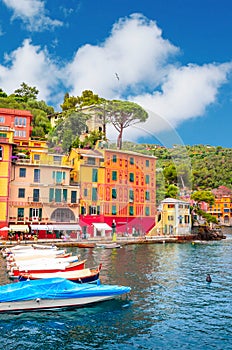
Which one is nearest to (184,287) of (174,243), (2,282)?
(2,282)

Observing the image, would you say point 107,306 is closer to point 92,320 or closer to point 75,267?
point 92,320

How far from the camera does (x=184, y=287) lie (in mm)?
23094

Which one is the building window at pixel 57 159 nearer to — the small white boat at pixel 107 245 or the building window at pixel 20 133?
the building window at pixel 20 133

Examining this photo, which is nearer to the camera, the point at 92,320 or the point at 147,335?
the point at 147,335

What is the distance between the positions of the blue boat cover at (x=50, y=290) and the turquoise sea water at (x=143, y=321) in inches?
28.6

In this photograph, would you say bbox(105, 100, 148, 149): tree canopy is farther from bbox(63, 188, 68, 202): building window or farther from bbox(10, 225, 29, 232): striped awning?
bbox(10, 225, 29, 232): striped awning

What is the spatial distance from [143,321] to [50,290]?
4772 mm

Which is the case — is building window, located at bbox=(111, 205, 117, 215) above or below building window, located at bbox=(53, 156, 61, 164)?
below

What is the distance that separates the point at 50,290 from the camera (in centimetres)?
1784

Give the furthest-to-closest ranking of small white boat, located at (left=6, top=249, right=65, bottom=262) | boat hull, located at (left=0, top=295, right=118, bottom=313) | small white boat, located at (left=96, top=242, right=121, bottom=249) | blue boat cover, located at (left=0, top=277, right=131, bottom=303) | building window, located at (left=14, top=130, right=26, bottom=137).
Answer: building window, located at (left=14, top=130, right=26, bottom=137), small white boat, located at (left=96, top=242, right=121, bottom=249), small white boat, located at (left=6, top=249, right=65, bottom=262), blue boat cover, located at (left=0, top=277, right=131, bottom=303), boat hull, located at (left=0, top=295, right=118, bottom=313)

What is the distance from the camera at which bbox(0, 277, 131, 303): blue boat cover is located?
56.7ft

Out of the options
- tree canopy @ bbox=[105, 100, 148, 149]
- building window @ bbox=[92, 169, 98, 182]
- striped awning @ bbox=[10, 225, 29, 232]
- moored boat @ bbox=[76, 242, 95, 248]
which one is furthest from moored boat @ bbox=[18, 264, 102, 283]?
building window @ bbox=[92, 169, 98, 182]

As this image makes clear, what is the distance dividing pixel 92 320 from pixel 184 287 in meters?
8.50

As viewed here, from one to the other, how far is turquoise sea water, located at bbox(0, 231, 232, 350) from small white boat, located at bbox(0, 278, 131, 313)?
1.35 ft
